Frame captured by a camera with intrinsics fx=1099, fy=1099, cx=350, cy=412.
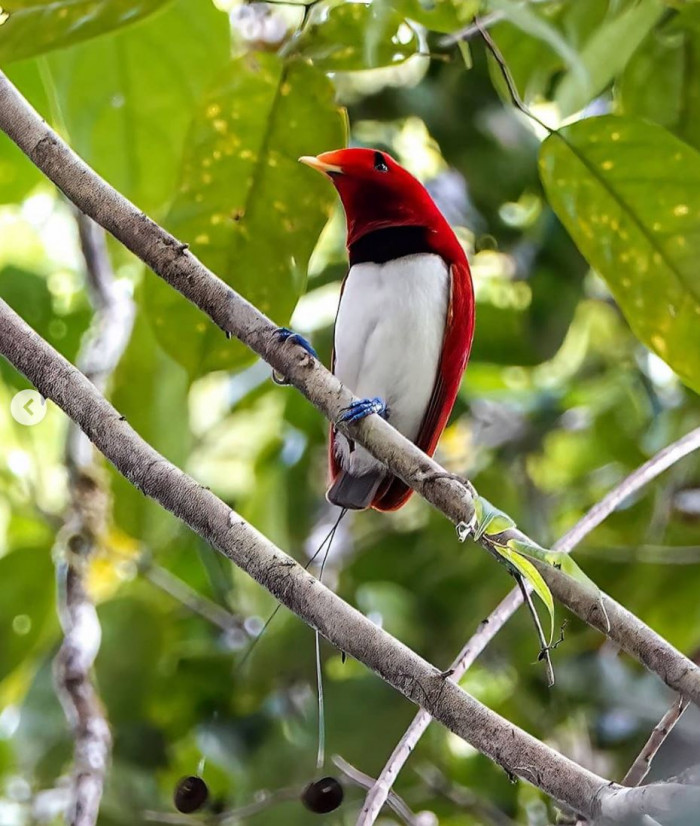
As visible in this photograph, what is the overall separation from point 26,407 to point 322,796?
2.52ft

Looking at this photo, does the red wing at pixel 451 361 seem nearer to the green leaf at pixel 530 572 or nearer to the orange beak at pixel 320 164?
the orange beak at pixel 320 164

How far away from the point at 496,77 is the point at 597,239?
0.67ft

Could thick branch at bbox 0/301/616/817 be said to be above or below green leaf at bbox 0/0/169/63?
below

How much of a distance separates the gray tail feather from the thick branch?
17.7 inches

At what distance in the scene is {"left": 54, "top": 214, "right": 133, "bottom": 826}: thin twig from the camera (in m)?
1.37

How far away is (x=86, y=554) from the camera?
1691 millimetres

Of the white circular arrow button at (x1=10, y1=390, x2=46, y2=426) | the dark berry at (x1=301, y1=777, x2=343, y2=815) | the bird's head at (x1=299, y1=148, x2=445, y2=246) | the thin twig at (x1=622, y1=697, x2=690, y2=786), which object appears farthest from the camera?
the white circular arrow button at (x1=10, y1=390, x2=46, y2=426)

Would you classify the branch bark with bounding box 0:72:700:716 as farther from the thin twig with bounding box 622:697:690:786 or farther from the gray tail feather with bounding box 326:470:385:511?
the gray tail feather with bounding box 326:470:385:511

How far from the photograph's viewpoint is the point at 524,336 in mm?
1738

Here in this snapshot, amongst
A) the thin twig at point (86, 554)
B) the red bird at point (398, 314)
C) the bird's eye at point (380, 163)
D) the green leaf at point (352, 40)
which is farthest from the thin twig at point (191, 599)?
the green leaf at point (352, 40)

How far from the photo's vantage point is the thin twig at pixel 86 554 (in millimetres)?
1368

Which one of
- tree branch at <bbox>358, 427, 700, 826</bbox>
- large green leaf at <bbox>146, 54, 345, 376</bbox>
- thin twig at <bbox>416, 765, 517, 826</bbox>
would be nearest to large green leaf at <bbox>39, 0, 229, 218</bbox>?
large green leaf at <bbox>146, 54, 345, 376</bbox>

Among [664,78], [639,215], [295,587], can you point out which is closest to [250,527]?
[295,587]

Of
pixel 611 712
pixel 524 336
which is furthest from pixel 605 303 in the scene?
pixel 611 712
